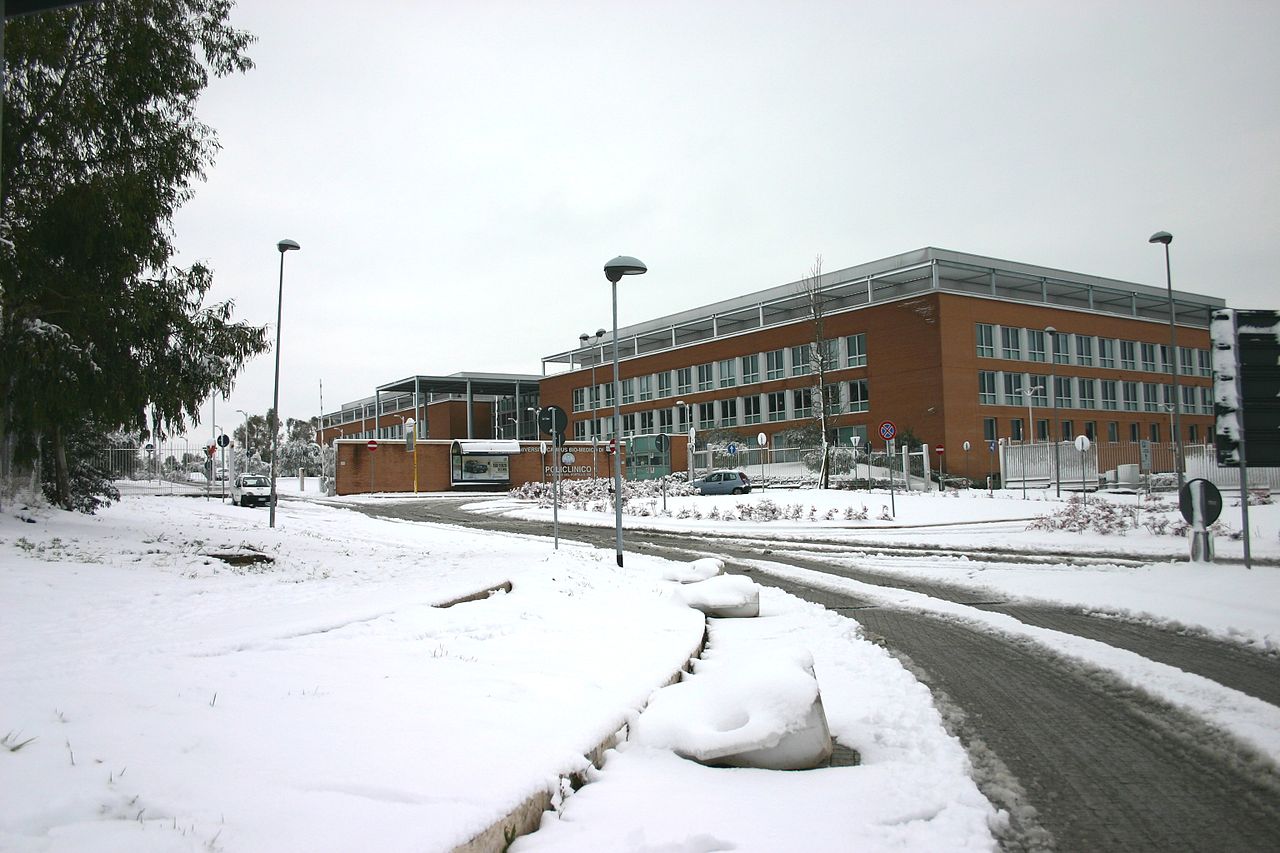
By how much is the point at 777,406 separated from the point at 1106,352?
81.8 ft

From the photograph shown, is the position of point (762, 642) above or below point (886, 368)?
below

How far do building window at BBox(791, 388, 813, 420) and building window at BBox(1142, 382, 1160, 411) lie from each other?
87.8ft

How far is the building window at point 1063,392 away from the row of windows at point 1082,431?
126 cm

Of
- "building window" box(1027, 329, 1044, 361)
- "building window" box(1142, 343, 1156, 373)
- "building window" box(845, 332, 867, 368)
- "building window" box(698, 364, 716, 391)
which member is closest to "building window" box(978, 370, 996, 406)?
"building window" box(1027, 329, 1044, 361)

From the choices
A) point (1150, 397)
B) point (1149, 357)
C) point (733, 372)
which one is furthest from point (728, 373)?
point (1150, 397)

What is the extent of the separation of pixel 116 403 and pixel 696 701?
37.3 feet

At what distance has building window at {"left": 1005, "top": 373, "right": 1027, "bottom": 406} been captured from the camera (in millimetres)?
58062

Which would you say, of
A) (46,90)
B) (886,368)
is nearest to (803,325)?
(886,368)

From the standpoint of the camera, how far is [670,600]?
1027cm

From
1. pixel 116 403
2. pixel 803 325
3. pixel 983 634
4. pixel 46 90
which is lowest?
pixel 983 634

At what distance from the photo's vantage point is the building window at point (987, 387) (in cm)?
5659

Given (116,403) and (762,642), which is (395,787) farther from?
(116,403)

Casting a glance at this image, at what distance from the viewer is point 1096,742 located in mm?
4992

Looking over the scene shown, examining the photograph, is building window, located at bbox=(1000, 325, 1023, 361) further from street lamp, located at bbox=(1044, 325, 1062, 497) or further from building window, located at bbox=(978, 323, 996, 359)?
street lamp, located at bbox=(1044, 325, 1062, 497)
